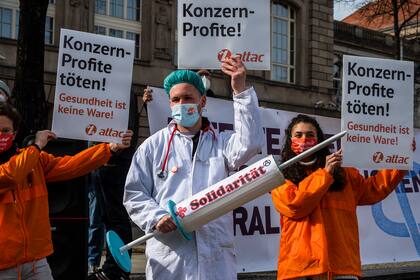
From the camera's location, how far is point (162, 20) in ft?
79.1

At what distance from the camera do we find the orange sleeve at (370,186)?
192 inches

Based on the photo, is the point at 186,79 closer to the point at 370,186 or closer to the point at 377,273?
the point at 370,186

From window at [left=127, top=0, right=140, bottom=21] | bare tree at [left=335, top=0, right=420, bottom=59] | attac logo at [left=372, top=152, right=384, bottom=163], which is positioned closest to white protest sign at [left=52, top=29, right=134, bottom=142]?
attac logo at [left=372, top=152, right=384, bottom=163]

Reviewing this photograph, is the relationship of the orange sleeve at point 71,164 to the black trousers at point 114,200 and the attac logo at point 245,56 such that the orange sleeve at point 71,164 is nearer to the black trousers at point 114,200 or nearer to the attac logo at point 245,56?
the attac logo at point 245,56

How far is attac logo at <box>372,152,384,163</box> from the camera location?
17.3ft

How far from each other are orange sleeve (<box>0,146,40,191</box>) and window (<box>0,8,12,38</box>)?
58.3ft

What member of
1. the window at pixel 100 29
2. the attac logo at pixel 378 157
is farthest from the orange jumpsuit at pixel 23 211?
the window at pixel 100 29

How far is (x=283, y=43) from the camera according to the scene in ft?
95.6

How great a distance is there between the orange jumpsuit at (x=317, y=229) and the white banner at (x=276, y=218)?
218 centimetres

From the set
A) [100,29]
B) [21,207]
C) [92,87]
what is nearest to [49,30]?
[100,29]

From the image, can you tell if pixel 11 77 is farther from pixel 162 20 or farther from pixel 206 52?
pixel 206 52

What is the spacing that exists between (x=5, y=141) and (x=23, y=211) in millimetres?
436

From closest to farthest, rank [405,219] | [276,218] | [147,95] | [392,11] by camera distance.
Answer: [147,95]
[276,218]
[405,219]
[392,11]

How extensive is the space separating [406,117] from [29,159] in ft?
9.62
